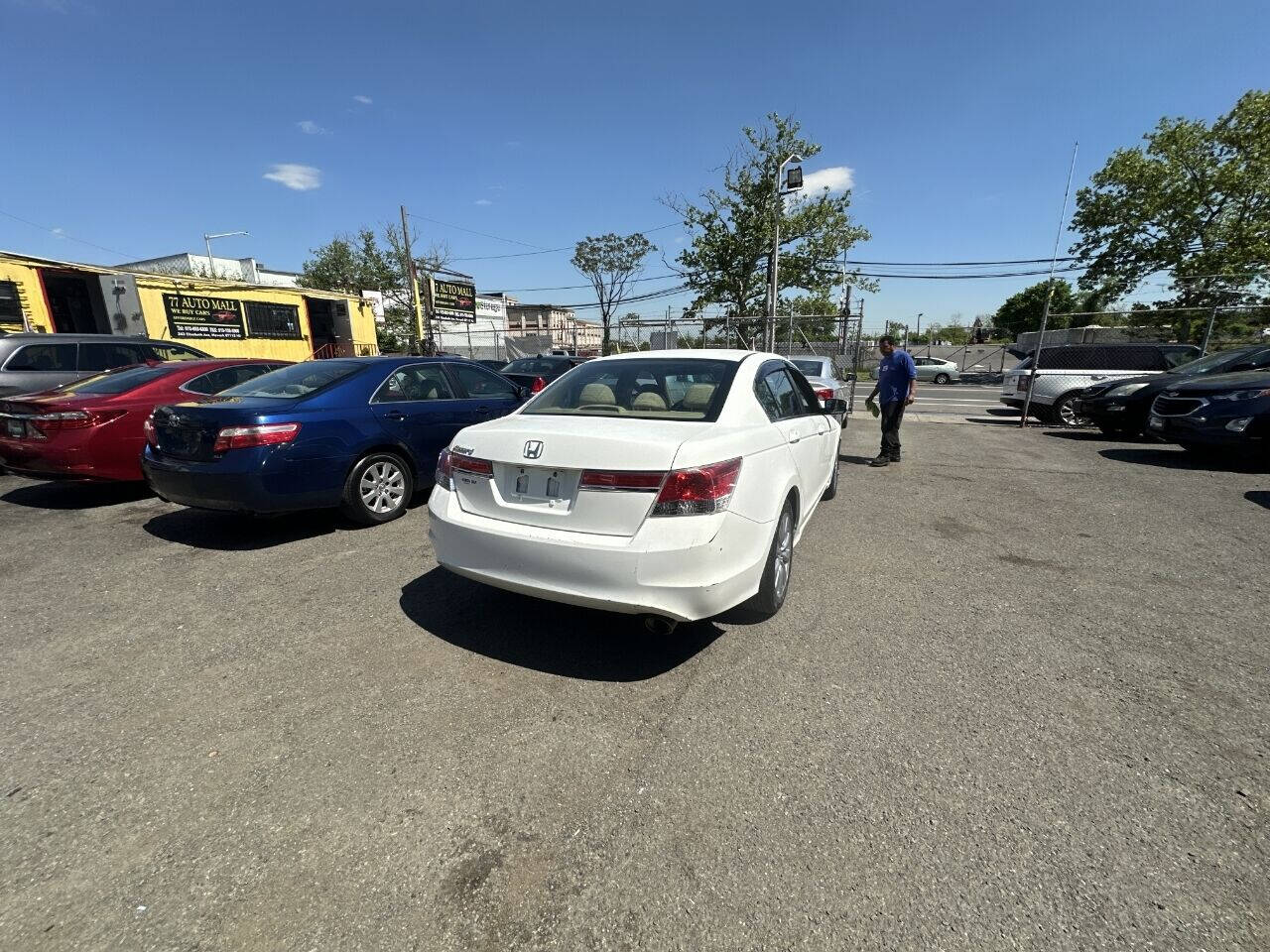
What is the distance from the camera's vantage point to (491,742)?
224cm

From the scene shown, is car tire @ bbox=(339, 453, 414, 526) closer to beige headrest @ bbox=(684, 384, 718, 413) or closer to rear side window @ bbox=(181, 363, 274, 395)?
rear side window @ bbox=(181, 363, 274, 395)

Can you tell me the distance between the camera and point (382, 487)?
192 inches

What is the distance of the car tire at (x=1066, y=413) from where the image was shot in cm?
1166

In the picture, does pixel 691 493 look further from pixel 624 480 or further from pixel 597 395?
pixel 597 395

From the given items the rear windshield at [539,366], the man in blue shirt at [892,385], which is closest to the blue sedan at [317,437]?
the man in blue shirt at [892,385]

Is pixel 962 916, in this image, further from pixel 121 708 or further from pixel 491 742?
pixel 121 708

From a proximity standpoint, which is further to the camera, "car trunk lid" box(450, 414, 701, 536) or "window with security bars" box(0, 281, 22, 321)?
"window with security bars" box(0, 281, 22, 321)

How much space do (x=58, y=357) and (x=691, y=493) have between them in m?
8.93

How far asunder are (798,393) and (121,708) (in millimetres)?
4195

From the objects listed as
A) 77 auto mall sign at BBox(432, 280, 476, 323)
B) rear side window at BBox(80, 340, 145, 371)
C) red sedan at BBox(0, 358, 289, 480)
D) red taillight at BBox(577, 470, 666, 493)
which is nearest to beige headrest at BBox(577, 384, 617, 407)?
red taillight at BBox(577, 470, 666, 493)

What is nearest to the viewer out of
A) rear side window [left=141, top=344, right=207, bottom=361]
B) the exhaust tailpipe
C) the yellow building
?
the exhaust tailpipe

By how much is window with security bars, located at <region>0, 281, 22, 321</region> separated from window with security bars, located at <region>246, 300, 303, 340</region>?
596 cm

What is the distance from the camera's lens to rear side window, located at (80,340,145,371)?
7.23 metres

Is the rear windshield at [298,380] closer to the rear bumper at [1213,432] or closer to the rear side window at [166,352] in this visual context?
the rear side window at [166,352]
